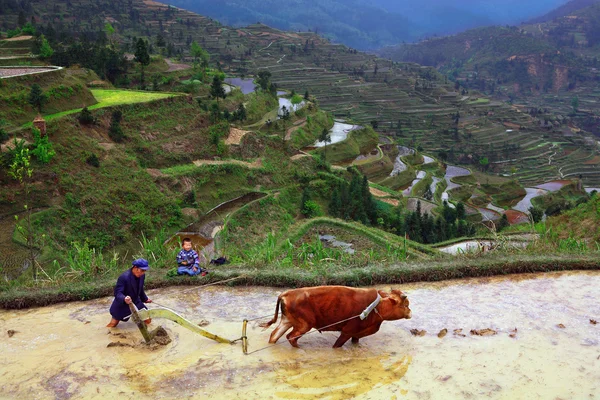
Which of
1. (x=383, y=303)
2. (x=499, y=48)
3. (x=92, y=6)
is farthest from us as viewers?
(x=499, y=48)

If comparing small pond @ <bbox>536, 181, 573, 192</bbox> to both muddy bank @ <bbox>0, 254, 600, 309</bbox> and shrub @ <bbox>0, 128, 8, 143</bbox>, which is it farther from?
shrub @ <bbox>0, 128, 8, 143</bbox>

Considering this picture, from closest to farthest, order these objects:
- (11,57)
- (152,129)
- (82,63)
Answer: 1. (152,129)
2. (11,57)
3. (82,63)

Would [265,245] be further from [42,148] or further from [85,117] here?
[85,117]

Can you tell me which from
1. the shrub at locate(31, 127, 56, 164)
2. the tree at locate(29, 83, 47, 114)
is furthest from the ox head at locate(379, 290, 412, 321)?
the tree at locate(29, 83, 47, 114)

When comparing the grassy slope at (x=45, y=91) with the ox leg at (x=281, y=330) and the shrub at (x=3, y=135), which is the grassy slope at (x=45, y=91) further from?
the ox leg at (x=281, y=330)

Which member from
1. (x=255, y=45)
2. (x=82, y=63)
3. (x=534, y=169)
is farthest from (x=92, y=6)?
(x=534, y=169)

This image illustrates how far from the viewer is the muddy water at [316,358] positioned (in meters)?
4.32

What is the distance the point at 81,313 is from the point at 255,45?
80.5m

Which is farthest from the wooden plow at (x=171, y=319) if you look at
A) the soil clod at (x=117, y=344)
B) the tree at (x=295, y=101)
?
the tree at (x=295, y=101)

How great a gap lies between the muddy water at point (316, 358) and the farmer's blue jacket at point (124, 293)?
0.23m

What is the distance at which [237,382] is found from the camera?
437cm

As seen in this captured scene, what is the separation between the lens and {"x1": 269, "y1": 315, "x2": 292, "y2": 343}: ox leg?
4855 mm

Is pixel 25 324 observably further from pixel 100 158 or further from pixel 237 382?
pixel 100 158

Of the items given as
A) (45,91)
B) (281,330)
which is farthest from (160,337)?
(45,91)
